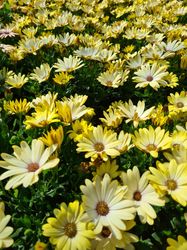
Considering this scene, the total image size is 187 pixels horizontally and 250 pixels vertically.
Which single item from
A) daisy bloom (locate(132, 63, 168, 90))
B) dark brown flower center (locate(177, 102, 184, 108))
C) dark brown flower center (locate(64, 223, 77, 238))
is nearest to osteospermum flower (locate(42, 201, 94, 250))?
dark brown flower center (locate(64, 223, 77, 238))

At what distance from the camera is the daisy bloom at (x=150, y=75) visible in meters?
2.65

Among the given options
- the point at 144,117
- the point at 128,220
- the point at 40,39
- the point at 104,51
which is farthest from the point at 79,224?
the point at 40,39

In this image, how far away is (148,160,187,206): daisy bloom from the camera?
1.50m

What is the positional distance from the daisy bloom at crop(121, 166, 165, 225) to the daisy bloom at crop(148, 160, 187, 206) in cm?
5

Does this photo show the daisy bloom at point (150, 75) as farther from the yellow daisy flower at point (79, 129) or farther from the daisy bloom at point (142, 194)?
the daisy bloom at point (142, 194)

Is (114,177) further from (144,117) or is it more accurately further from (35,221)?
A: (144,117)

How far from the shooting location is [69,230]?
1423 mm

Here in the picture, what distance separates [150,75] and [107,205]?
1.46 metres

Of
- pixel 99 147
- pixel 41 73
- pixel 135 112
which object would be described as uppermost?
pixel 99 147

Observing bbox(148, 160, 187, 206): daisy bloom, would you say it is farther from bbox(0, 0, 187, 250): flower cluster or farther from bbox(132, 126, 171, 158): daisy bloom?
bbox(132, 126, 171, 158): daisy bloom

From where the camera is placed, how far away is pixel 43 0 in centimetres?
475

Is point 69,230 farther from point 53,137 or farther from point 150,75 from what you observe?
point 150,75

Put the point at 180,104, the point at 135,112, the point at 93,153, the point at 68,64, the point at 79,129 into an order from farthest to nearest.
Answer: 1. the point at 68,64
2. the point at 180,104
3. the point at 135,112
4. the point at 79,129
5. the point at 93,153

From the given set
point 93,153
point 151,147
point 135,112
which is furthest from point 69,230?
point 135,112
